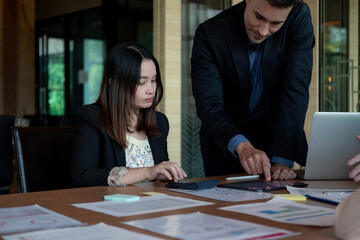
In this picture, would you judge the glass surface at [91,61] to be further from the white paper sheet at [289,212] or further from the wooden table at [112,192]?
the white paper sheet at [289,212]

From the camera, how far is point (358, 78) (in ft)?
15.0

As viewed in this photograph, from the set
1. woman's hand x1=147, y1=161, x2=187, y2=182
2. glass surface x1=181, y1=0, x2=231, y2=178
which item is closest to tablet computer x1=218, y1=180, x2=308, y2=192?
woman's hand x1=147, y1=161, x2=187, y2=182

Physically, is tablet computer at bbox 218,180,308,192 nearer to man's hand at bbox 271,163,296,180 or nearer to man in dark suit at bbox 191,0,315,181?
man's hand at bbox 271,163,296,180

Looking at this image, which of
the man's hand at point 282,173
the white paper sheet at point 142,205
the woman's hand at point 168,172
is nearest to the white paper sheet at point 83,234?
the white paper sheet at point 142,205

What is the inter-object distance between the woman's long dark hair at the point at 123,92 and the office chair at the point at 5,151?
3.76 feet

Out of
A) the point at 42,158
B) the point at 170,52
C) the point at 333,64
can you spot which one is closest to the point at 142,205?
the point at 42,158

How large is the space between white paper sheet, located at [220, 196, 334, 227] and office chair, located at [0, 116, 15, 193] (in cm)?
219

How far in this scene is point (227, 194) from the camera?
4.25 feet

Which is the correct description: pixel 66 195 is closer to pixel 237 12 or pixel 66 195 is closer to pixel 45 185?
pixel 45 185

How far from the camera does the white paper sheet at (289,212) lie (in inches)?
36.9

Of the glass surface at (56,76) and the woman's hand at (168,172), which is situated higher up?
the glass surface at (56,76)

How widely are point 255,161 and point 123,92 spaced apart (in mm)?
654

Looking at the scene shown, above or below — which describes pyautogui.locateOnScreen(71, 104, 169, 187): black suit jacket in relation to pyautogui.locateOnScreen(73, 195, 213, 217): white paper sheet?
above

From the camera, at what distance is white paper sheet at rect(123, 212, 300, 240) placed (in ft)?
2.68
